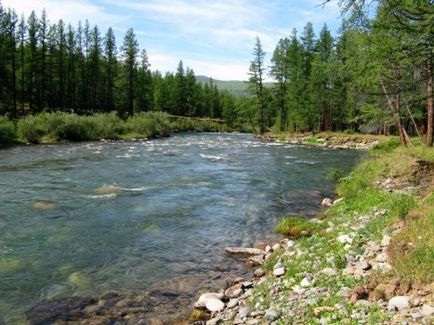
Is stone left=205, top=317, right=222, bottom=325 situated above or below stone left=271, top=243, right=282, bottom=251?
below

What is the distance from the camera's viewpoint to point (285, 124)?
6794 centimetres

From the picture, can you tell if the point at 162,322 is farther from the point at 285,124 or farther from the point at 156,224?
the point at 285,124

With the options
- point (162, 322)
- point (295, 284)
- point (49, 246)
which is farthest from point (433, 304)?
point (49, 246)

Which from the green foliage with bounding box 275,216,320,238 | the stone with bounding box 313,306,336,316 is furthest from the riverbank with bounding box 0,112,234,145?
the stone with bounding box 313,306,336,316

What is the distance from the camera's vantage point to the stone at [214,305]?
299 inches

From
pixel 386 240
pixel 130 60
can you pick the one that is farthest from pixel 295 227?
pixel 130 60

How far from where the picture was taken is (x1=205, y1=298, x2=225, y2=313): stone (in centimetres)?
759

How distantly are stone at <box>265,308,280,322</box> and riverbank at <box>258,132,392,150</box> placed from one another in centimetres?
3735

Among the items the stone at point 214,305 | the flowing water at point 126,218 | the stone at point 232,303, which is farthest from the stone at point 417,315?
the flowing water at point 126,218

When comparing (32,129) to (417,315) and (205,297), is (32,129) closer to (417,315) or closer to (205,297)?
(205,297)

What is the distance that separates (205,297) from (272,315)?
6.43 ft

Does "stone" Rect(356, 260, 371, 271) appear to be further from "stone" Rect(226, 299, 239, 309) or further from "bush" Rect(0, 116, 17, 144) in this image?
"bush" Rect(0, 116, 17, 144)

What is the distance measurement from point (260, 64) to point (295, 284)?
212 ft

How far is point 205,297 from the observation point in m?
8.05
